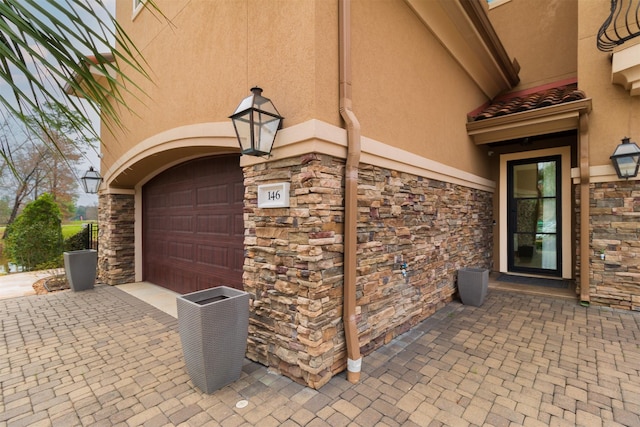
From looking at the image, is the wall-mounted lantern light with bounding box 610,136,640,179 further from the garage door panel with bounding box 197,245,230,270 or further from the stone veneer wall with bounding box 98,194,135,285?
the stone veneer wall with bounding box 98,194,135,285

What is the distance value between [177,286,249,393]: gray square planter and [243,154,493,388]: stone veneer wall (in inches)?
14.8

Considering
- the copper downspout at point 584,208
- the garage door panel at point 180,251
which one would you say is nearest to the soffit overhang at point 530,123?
the copper downspout at point 584,208

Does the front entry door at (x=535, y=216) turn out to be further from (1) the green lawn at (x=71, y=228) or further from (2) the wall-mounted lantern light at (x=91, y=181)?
(1) the green lawn at (x=71, y=228)

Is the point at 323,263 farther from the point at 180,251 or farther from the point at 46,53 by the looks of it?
the point at 180,251

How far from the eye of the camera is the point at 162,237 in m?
6.75

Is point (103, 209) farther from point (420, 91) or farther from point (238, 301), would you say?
point (420, 91)

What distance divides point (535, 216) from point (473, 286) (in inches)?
126

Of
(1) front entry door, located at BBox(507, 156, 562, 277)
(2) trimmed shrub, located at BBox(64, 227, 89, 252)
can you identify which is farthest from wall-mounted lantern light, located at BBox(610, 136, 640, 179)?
(2) trimmed shrub, located at BBox(64, 227, 89, 252)

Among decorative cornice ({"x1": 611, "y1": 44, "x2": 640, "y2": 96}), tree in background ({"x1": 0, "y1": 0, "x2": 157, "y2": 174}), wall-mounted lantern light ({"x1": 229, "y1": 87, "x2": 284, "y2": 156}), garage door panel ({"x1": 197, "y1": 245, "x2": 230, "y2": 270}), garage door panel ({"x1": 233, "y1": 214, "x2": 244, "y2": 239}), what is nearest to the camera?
tree in background ({"x1": 0, "y1": 0, "x2": 157, "y2": 174})

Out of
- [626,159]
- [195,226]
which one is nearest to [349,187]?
[195,226]

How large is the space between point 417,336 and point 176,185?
525 centimetres

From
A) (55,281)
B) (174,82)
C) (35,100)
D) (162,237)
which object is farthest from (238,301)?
(55,281)

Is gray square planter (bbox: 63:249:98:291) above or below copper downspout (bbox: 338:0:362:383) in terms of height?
below

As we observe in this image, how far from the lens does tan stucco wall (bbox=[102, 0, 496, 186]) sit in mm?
2926
